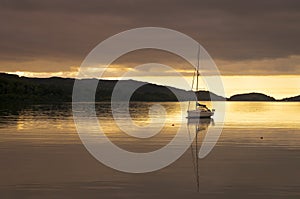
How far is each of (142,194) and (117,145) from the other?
2238cm

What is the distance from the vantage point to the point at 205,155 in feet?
135

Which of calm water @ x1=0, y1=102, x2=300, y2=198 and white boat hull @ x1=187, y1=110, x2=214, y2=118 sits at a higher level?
white boat hull @ x1=187, y1=110, x2=214, y2=118

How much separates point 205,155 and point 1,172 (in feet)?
54.9

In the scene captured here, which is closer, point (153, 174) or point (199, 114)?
point (153, 174)

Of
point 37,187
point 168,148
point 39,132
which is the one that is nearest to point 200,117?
point 39,132

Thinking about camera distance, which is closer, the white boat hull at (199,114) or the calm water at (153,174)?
the calm water at (153,174)

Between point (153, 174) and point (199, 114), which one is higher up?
point (199, 114)

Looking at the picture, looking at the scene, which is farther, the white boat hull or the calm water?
the white boat hull

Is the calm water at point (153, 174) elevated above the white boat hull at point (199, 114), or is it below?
below

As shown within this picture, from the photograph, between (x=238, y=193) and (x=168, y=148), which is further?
(x=168, y=148)

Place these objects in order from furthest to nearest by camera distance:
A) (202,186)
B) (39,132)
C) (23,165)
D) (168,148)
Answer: (39,132) → (168,148) → (23,165) → (202,186)

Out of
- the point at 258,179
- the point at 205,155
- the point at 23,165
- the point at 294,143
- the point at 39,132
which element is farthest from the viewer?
the point at 39,132

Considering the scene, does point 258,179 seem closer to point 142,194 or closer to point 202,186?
point 202,186

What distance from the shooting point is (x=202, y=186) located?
89.2ft
